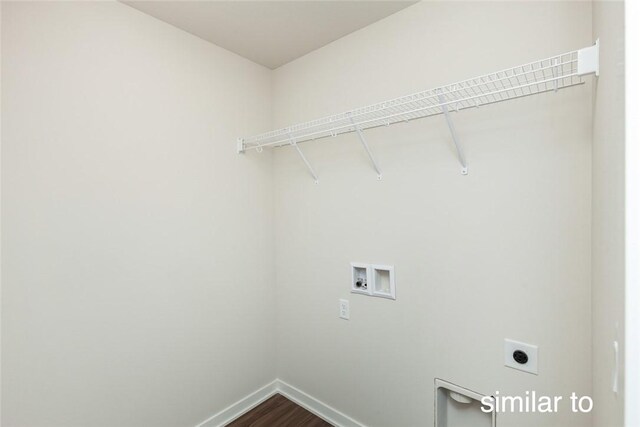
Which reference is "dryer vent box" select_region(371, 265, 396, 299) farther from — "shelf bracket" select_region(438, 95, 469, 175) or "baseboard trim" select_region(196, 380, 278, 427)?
"baseboard trim" select_region(196, 380, 278, 427)

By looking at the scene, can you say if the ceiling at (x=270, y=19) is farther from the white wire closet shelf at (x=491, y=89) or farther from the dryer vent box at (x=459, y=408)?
the dryer vent box at (x=459, y=408)

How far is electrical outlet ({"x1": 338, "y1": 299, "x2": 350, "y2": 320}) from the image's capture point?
1965mm

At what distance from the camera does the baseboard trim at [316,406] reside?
199 centimetres

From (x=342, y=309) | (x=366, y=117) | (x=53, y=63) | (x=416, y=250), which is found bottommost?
(x=342, y=309)

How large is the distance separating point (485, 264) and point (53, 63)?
2.18 meters

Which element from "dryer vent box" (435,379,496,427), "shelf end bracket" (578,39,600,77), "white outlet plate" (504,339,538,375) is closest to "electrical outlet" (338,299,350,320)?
"dryer vent box" (435,379,496,427)

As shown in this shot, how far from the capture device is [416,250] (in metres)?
1.66

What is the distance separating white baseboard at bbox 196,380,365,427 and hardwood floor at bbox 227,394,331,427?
28mm

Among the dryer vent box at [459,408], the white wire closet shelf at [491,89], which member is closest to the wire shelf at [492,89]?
the white wire closet shelf at [491,89]

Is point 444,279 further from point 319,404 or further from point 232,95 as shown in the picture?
point 232,95

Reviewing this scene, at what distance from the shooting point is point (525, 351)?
133 cm

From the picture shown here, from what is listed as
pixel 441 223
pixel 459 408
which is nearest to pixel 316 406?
pixel 459 408

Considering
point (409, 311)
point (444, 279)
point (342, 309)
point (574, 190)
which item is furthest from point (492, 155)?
point (342, 309)

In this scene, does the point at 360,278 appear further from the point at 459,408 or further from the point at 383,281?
the point at 459,408
